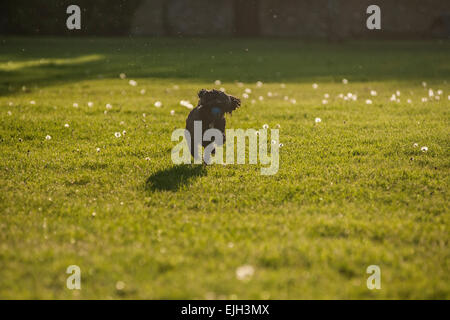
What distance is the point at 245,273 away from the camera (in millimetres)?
3131

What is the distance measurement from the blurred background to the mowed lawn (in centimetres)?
1593

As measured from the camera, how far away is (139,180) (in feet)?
16.7

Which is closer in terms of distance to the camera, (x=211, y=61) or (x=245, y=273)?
(x=245, y=273)

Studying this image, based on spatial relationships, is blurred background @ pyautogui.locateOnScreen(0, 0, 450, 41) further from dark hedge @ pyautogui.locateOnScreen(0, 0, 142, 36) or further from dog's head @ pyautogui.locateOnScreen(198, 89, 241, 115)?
dog's head @ pyautogui.locateOnScreen(198, 89, 241, 115)

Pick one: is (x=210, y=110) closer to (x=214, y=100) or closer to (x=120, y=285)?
(x=214, y=100)

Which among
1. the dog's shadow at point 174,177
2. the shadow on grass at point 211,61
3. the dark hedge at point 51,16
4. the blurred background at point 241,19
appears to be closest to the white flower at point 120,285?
the dog's shadow at point 174,177

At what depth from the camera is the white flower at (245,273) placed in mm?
3093

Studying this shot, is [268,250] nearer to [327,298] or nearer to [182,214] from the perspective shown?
[327,298]

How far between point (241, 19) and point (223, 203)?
2629cm

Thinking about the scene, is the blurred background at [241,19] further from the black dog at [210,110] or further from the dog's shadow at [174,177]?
the dog's shadow at [174,177]

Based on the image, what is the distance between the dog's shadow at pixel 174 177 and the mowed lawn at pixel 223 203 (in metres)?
0.02

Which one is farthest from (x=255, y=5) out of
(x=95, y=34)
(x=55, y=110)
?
(x=55, y=110)

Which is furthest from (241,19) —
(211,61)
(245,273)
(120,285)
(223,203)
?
(120,285)

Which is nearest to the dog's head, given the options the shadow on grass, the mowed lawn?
the mowed lawn
